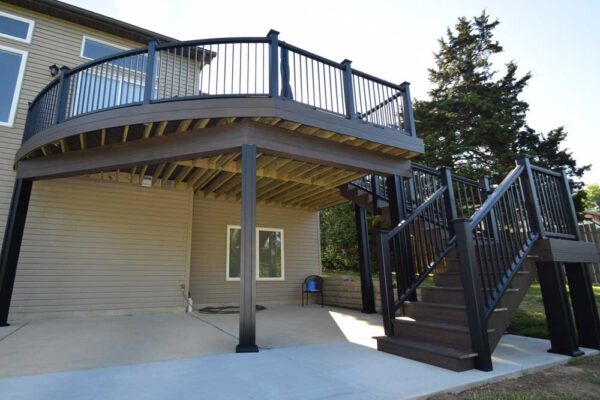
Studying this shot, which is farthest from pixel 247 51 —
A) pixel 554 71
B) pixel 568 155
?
pixel 568 155

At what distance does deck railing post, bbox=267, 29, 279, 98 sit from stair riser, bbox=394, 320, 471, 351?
10.4 ft

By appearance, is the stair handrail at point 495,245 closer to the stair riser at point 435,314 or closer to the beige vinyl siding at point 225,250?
Answer: the stair riser at point 435,314

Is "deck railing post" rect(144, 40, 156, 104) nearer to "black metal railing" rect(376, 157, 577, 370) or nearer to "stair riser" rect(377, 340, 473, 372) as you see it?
"black metal railing" rect(376, 157, 577, 370)

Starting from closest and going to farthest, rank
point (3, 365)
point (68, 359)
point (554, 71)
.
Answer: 1. point (3, 365)
2. point (68, 359)
3. point (554, 71)

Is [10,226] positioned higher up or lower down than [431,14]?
lower down

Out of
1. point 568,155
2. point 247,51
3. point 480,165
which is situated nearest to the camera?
point 247,51

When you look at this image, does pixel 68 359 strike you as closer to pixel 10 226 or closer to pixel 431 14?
pixel 10 226

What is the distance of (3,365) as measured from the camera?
9.80 feet

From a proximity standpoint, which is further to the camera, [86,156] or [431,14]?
[431,14]

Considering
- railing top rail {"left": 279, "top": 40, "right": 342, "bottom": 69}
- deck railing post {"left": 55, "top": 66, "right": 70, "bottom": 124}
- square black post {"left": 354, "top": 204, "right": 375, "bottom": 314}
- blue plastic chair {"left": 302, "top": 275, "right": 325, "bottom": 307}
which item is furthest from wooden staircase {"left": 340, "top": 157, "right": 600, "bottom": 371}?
deck railing post {"left": 55, "top": 66, "right": 70, "bottom": 124}

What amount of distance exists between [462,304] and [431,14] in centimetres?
747

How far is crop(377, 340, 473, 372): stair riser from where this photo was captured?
2809mm

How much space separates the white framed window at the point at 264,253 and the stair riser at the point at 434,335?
521 cm

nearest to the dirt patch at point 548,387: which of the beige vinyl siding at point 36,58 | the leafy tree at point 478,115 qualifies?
the beige vinyl siding at point 36,58
